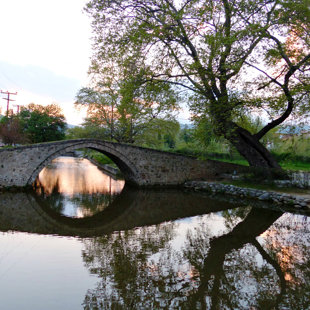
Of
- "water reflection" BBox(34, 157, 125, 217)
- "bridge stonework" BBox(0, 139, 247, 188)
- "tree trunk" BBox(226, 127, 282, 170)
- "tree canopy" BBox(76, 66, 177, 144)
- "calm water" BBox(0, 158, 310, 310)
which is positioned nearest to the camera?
"calm water" BBox(0, 158, 310, 310)

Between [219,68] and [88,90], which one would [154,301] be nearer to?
[219,68]

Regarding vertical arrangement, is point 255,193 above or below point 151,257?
above

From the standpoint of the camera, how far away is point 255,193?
12984 millimetres

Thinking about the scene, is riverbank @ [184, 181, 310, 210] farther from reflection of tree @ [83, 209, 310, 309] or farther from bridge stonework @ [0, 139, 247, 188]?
reflection of tree @ [83, 209, 310, 309]

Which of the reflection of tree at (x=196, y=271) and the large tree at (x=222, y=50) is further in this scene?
the large tree at (x=222, y=50)

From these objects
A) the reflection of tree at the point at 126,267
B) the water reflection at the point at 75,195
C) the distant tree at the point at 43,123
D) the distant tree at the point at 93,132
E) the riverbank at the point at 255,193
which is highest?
the distant tree at the point at 43,123

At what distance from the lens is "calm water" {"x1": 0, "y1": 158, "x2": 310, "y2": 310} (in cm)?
436

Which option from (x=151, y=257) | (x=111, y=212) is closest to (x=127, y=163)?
(x=111, y=212)

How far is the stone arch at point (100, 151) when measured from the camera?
45.9 ft

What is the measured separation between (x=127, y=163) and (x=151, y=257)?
10.3 meters

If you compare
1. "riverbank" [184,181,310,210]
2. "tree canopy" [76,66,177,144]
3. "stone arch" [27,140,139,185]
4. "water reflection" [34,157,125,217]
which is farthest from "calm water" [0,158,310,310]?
"tree canopy" [76,66,177,144]

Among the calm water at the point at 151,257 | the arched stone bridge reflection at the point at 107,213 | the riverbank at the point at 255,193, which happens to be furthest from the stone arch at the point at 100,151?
the riverbank at the point at 255,193

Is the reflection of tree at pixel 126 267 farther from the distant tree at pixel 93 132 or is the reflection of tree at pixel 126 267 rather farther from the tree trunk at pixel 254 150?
the distant tree at pixel 93 132

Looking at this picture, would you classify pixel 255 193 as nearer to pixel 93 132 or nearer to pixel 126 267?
pixel 126 267
